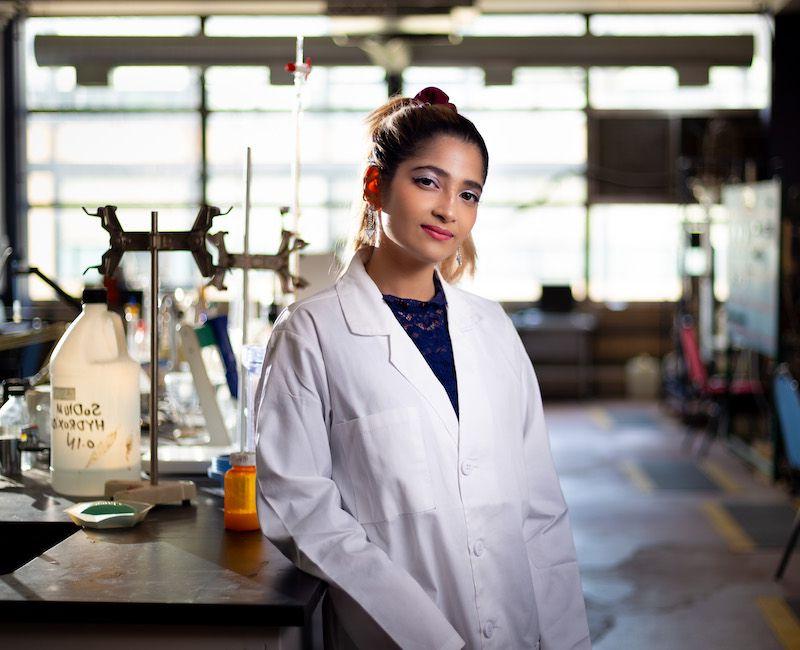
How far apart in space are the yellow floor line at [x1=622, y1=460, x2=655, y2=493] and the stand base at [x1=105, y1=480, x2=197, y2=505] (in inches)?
182

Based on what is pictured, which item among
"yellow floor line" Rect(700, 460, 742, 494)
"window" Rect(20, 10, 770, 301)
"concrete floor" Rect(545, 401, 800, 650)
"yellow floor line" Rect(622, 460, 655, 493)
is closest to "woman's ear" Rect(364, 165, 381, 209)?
"concrete floor" Rect(545, 401, 800, 650)

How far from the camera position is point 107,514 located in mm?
1618

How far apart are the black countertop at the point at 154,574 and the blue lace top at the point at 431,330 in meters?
0.35

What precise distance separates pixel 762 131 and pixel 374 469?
954 cm

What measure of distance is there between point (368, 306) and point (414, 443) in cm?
21

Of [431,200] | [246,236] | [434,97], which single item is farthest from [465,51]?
[431,200]

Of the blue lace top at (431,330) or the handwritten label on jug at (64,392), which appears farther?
the handwritten label on jug at (64,392)

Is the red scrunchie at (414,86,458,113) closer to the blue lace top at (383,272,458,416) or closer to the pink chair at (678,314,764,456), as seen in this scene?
the blue lace top at (383,272,458,416)

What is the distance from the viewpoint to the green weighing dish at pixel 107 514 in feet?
5.28

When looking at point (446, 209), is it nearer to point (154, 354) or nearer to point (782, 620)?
point (154, 354)

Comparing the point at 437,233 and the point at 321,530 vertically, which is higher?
the point at 437,233

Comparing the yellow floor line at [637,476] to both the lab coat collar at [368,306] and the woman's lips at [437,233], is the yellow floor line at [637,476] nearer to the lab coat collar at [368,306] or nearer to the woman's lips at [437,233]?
the lab coat collar at [368,306]

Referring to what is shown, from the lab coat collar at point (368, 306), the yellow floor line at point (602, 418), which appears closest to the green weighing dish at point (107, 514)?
the lab coat collar at point (368, 306)

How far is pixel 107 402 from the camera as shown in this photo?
1805 millimetres
